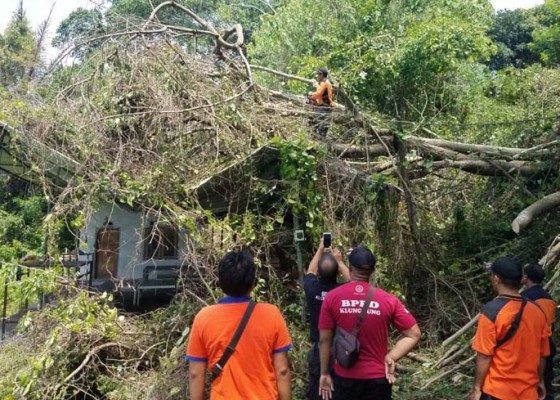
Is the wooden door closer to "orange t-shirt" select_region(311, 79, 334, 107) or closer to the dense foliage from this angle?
the dense foliage

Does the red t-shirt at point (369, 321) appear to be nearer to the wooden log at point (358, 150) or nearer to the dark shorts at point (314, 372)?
the dark shorts at point (314, 372)

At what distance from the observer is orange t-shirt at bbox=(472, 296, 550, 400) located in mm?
3529

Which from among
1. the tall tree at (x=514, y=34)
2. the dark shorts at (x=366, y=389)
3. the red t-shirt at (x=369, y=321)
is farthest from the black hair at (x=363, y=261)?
the tall tree at (x=514, y=34)

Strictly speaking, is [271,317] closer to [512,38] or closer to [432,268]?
[432,268]

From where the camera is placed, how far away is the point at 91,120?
6.69m

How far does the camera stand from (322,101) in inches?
315

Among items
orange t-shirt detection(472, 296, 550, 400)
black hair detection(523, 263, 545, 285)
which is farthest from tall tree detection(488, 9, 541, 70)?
orange t-shirt detection(472, 296, 550, 400)

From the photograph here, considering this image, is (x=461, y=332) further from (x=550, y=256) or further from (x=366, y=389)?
(x=366, y=389)

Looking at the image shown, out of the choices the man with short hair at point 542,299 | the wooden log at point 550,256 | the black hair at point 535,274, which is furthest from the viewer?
the wooden log at point 550,256

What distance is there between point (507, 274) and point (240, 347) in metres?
1.84

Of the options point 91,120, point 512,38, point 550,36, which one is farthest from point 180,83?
point 512,38

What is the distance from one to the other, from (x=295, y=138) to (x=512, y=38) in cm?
2455

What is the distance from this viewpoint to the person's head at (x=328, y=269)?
446 cm

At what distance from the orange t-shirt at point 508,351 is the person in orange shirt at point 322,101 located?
456 cm
